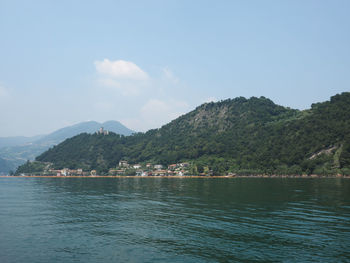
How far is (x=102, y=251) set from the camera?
2766cm

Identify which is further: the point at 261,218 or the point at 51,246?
the point at 261,218

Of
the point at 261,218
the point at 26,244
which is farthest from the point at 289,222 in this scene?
the point at 26,244

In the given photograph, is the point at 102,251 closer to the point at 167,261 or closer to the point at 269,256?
the point at 167,261

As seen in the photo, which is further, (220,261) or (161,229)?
(161,229)

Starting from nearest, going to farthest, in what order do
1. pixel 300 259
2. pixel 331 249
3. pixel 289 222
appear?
pixel 300 259, pixel 331 249, pixel 289 222

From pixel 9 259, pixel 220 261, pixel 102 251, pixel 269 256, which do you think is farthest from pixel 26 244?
pixel 269 256

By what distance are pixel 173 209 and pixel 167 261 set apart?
2817 centimetres

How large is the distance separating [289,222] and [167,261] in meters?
21.6

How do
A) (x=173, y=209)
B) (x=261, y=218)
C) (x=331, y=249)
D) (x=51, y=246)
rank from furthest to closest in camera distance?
1. (x=173, y=209)
2. (x=261, y=218)
3. (x=51, y=246)
4. (x=331, y=249)

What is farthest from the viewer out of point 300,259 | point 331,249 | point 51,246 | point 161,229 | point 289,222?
point 289,222

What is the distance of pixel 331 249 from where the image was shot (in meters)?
27.0

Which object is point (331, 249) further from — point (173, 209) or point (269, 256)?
point (173, 209)

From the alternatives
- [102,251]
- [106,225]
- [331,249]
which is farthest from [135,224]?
[331,249]

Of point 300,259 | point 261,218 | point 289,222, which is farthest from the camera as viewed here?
point 261,218
